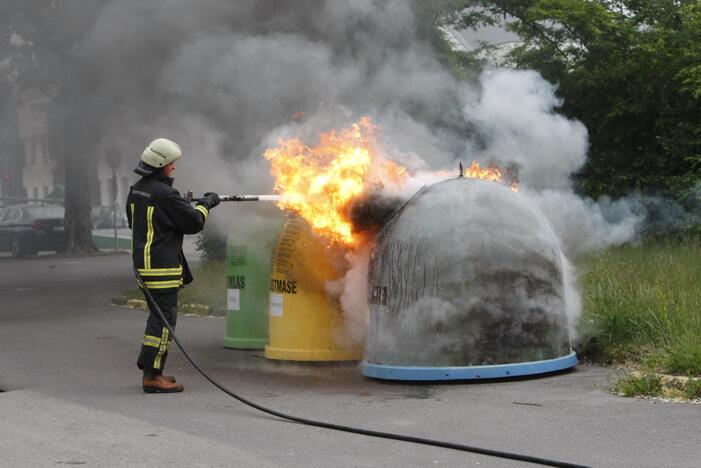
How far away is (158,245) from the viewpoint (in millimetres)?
7328

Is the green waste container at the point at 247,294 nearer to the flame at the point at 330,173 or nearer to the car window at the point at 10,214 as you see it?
the flame at the point at 330,173

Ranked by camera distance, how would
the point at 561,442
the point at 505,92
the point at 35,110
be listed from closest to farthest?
the point at 561,442 < the point at 505,92 < the point at 35,110

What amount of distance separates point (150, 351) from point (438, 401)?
202 cm

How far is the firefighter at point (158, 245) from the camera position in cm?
726

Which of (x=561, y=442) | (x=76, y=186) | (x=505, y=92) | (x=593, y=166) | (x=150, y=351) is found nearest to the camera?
(x=561, y=442)

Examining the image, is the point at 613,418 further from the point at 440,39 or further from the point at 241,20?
the point at 440,39

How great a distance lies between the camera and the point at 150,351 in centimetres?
725

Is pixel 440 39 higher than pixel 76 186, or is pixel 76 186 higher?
pixel 440 39

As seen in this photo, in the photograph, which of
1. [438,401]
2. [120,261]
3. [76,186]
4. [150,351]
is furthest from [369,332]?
[76,186]

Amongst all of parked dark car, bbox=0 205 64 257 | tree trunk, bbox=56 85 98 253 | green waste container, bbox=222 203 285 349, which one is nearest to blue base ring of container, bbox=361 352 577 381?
green waste container, bbox=222 203 285 349

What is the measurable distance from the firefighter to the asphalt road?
10.4 inches

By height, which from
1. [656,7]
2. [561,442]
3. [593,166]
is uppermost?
[656,7]

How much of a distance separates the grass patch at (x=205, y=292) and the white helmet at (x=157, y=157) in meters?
5.06

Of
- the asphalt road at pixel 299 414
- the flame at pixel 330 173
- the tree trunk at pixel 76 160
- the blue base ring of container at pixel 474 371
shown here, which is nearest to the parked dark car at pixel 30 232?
the tree trunk at pixel 76 160
